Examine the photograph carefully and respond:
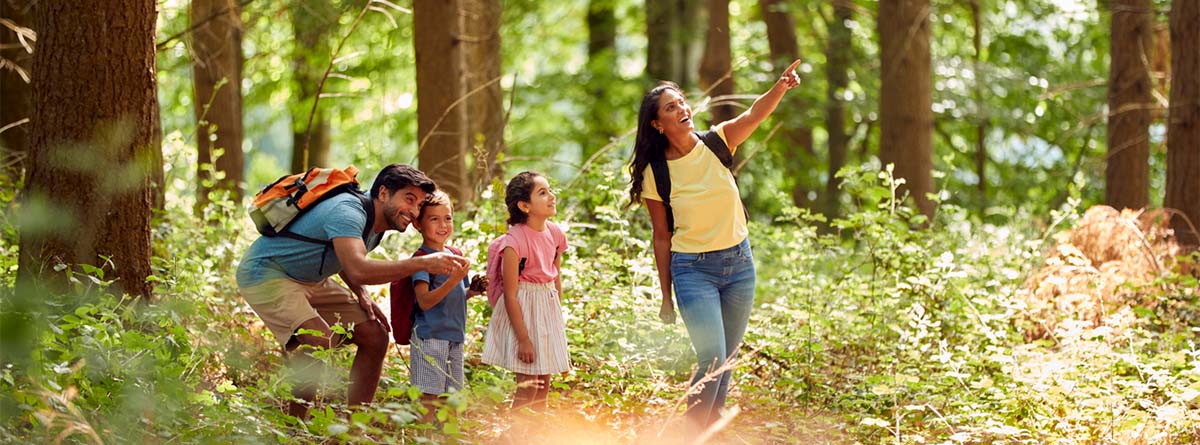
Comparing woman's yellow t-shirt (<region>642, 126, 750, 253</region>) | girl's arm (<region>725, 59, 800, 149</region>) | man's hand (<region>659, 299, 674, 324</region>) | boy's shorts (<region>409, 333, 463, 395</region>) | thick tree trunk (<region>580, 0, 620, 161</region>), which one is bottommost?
boy's shorts (<region>409, 333, 463, 395</region>)

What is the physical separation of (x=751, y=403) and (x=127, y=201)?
384 cm

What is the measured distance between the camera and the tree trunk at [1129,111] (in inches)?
513

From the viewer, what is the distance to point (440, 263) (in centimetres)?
518

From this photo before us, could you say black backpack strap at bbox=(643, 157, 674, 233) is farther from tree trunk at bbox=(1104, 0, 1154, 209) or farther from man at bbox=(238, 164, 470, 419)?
tree trunk at bbox=(1104, 0, 1154, 209)

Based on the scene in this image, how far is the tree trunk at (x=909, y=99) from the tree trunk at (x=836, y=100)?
5.04 meters

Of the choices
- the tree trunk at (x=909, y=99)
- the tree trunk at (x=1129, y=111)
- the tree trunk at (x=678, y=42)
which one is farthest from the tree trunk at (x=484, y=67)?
the tree trunk at (x=1129, y=111)

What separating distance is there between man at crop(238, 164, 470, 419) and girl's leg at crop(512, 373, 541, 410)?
70cm

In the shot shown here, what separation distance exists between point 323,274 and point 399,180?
1.99 feet

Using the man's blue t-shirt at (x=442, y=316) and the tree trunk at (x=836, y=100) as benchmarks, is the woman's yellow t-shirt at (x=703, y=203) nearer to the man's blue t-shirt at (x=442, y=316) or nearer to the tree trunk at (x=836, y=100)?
the man's blue t-shirt at (x=442, y=316)

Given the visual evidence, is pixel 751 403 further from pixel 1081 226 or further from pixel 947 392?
pixel 1081 226

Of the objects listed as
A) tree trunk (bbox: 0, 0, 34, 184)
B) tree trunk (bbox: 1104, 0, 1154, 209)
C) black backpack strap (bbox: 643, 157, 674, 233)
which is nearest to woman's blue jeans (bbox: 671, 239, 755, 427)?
black backpack strap (bbox: 643, 157, 674, 233)

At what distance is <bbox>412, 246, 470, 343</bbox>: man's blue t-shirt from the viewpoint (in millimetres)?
5758

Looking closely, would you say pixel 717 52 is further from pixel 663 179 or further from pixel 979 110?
pixel 663 179

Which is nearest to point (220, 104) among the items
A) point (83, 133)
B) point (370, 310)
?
point (83, 133)
